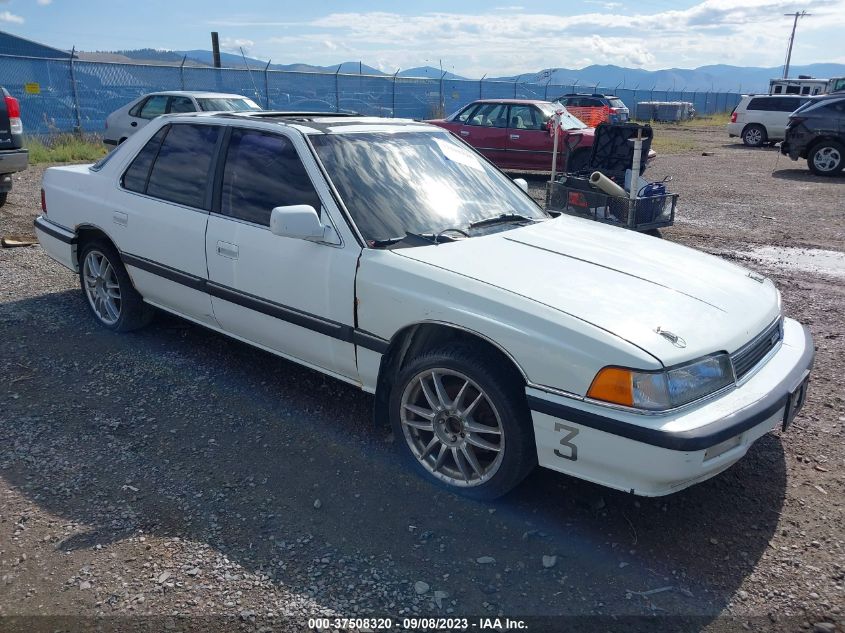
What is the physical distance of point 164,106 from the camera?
1376 cm

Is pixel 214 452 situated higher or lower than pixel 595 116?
lower

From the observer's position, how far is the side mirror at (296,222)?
11.0 ft

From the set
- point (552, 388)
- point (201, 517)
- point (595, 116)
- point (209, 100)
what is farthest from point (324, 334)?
point (595, 116)

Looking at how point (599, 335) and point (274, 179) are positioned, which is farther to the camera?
point (274, 179)

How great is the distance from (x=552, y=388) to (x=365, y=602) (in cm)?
109

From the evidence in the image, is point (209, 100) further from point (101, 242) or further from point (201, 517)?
point (201, 517)

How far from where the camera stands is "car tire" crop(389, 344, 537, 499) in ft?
9.70

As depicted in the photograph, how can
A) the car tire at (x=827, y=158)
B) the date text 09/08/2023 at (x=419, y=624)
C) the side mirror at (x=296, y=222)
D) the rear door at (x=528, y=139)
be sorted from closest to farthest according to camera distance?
the date text 09/08/2023 at (x=419, y=624) < the side mirror at (x=296, y=222) < the rear door at (x=528, y=139) < the car tire at (x=827, y=158)

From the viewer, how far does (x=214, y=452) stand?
11.8 ft

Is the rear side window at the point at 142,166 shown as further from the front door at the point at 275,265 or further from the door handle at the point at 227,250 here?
the door handle at the point at 227,250

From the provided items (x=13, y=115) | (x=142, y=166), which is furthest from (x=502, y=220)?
(x=13, y=115)

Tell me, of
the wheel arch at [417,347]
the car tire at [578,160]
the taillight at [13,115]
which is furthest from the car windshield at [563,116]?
the wheel arch at [417,347]

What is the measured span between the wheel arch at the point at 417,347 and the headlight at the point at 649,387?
1.10 ft

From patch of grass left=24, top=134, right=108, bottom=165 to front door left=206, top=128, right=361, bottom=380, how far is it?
12.3 m
